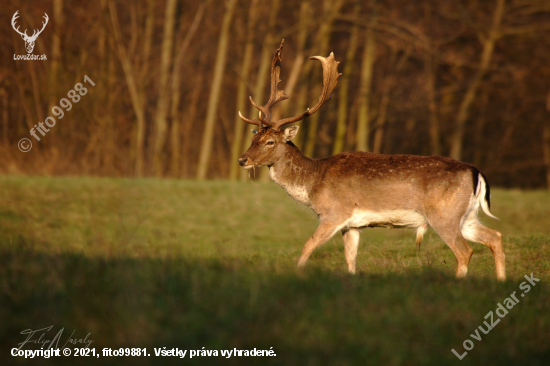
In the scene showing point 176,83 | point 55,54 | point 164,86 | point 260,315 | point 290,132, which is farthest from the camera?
point 176,83

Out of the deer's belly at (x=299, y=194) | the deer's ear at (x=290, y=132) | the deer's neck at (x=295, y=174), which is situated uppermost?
the deer's ear at (x=290, y=132)

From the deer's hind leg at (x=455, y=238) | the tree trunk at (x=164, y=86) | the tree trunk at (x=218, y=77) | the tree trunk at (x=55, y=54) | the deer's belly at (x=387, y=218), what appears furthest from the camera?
the tree trunk at (x=218, y=77)

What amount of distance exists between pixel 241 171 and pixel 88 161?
5213 mm

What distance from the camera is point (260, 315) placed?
14.4 ft

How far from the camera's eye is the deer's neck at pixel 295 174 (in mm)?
7949

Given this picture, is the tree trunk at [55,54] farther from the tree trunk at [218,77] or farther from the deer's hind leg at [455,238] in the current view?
the deer's hind leg at [455,238]

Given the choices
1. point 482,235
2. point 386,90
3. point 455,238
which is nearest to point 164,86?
point 386,90

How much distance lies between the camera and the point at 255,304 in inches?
179

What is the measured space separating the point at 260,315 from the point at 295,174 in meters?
3.77

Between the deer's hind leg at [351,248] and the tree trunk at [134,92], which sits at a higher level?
the tree trunk at [134,92]

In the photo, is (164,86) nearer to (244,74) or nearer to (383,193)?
(244,74)

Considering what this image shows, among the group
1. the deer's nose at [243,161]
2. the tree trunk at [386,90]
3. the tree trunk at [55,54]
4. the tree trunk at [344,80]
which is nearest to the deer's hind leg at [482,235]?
the deer's nose at [243,161]

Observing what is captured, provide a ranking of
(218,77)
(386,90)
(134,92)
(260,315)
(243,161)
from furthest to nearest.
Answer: (386,90), (218,77), (134,92), (243,161), (260,315)

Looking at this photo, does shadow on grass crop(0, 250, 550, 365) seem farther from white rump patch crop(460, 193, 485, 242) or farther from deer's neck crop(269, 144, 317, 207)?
deer's neck crop(269, 144, 317, 207)
